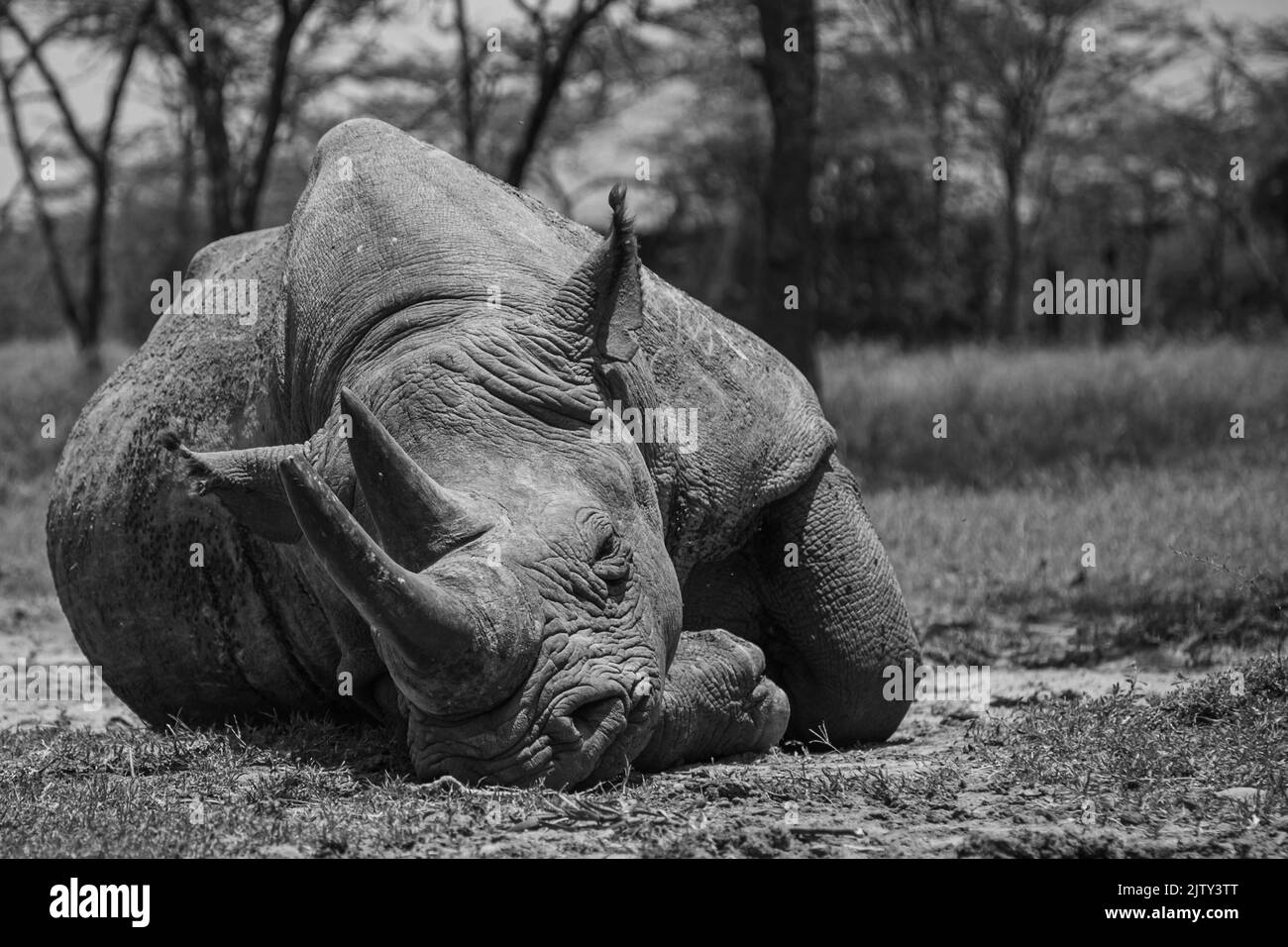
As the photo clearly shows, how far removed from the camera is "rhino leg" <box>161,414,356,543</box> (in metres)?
4.84

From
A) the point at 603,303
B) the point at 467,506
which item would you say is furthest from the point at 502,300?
the point at 467,506

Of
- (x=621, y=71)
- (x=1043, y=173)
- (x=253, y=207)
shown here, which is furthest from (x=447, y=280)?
(x=1043, y=173)

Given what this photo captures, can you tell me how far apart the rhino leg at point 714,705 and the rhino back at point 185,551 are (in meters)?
1.38

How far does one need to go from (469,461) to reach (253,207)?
563 inches

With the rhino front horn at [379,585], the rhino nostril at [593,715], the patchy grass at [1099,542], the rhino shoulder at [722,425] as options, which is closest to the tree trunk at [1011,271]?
the patchy grass at [1099,542]

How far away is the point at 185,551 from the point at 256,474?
158 cm

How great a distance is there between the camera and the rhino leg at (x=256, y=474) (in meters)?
4.84

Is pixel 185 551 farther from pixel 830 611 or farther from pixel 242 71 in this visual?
pixel 242 71

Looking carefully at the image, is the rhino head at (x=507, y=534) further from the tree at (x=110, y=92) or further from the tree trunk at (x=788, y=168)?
the tree at (x=110, y=92)

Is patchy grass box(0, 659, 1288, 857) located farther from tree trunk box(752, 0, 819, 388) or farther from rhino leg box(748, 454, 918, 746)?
tree trunk box(752, 0, 819, 388)

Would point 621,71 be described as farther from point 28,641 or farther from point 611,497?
point 611,497

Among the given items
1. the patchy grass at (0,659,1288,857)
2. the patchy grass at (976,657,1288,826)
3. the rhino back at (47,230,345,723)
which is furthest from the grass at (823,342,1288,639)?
the rhino back at (47,230,345,723)
